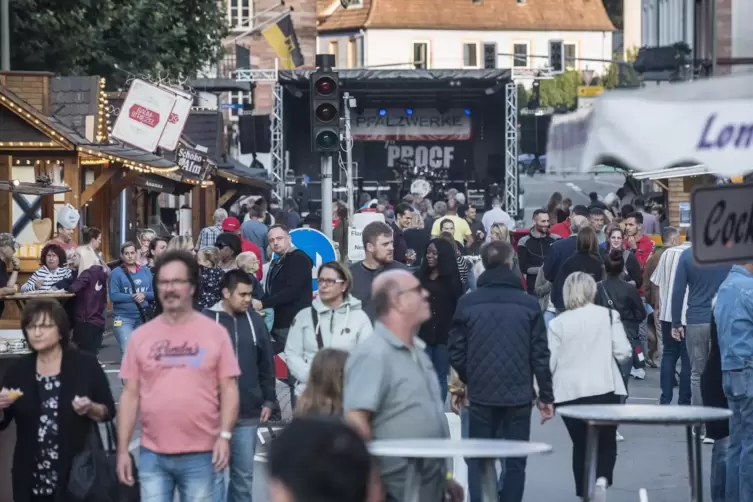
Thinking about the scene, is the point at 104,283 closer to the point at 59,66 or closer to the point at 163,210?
the point at 59,66

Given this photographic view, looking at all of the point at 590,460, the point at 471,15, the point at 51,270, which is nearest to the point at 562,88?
the point at 471,15

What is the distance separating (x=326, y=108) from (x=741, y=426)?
8.70 metres

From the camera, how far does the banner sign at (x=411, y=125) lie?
4028 cm

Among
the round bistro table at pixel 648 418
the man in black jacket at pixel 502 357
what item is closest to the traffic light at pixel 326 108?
the man in black jacket at pixel 502 357

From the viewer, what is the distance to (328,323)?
396 inches

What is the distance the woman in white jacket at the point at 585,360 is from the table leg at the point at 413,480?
3.98 metres

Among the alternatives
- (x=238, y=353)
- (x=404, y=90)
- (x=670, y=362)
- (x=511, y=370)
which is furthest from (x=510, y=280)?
(x=404, y=90)

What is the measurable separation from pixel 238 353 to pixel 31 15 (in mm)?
22660

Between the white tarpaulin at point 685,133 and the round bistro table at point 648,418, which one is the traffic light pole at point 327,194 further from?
the white tarpaulin at point 685,133

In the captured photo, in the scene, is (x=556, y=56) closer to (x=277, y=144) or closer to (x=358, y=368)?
(x=277, y=144)

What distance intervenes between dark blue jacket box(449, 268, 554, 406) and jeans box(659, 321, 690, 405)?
4754mm

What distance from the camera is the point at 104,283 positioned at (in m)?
17.1

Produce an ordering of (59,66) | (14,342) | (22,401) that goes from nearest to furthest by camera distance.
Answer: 1. (22,401)
2. (14,342)
3. (59,66)

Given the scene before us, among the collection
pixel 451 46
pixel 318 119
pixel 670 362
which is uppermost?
pixel 451 46
